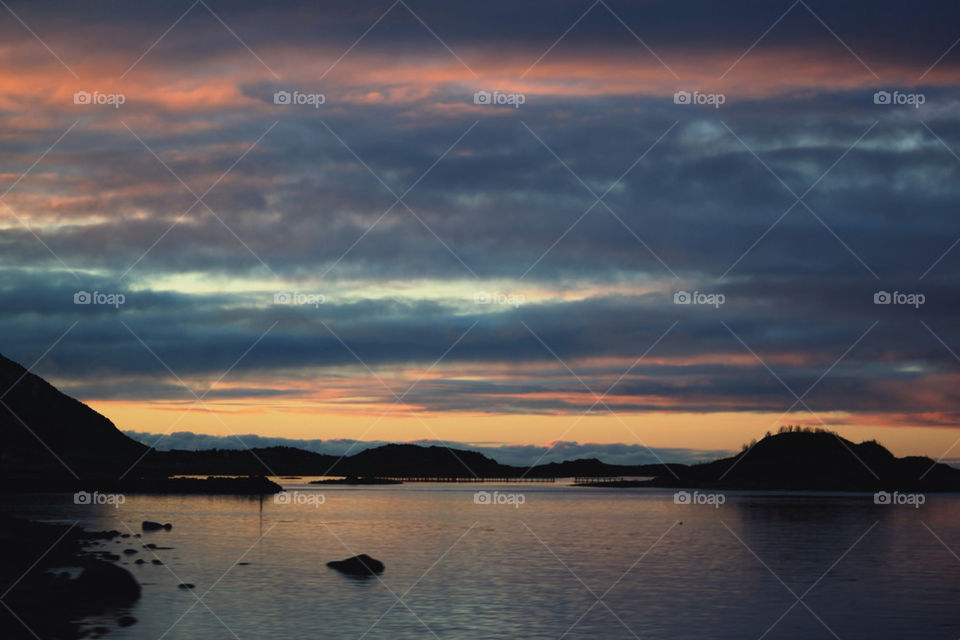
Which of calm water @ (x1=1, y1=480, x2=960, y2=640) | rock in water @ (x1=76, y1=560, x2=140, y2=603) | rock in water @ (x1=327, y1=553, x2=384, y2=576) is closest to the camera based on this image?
calm water @ (x1=1, y1=480, x2=960, y2=640)

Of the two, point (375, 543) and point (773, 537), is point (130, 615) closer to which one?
point (375, 543)

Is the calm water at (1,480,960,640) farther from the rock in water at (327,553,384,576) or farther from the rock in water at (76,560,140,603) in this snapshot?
the rock in water at (327,553,384,576)

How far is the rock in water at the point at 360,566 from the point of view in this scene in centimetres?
6270

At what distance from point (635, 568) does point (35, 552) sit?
3874cm

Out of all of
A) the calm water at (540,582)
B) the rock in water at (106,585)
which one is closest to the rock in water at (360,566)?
the calm water at (540,582)

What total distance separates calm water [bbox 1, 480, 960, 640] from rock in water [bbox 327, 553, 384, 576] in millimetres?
1380

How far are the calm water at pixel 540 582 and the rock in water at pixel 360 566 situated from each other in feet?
4.53

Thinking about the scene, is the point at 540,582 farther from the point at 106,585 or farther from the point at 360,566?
the point at 106,585

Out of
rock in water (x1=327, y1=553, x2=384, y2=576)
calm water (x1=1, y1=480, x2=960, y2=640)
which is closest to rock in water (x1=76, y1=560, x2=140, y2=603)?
calm water (x1=1, y1=480, x2=960, y2=640)

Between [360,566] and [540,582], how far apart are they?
39.0 feet

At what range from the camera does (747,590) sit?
192ft

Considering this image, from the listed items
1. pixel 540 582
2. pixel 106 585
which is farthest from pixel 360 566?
pixel 106 585

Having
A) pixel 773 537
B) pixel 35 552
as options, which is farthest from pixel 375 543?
pixel 773 537

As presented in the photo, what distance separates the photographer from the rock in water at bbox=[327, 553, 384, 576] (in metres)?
62.7
